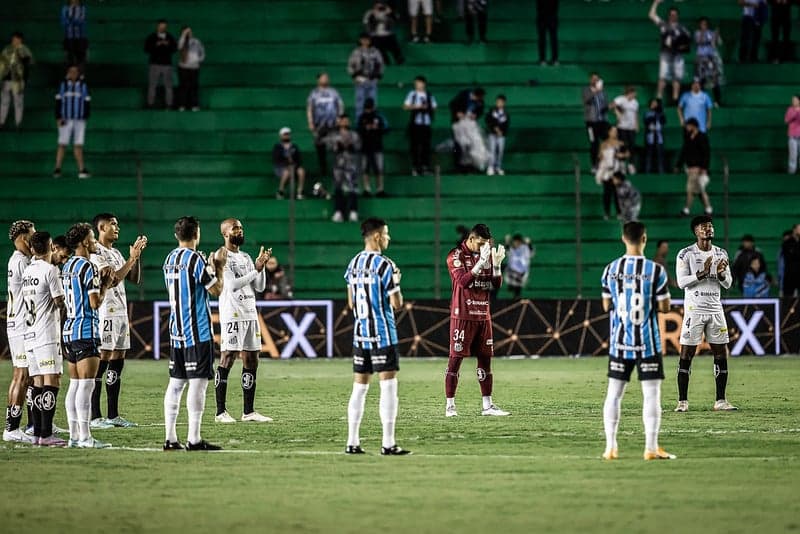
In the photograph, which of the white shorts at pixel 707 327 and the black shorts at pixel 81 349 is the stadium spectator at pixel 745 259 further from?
the black shorts at pixel 81 349

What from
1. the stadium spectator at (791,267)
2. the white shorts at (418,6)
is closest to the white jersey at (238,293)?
the stadium spectator at (791,267)

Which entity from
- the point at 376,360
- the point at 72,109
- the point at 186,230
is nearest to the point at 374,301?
the point at 376,360

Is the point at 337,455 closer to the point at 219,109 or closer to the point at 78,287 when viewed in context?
the point at 78,287

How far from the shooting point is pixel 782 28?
38.2 meters

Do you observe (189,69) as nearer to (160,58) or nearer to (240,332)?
(160,58)

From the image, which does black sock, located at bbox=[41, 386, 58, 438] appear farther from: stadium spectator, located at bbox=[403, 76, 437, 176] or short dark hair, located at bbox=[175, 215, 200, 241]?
stadium spectator, located at bbox=[403, 76, 437, 176]

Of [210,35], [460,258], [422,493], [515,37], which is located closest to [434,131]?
[515,37]

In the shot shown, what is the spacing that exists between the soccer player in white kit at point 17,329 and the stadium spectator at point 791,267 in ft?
61.8

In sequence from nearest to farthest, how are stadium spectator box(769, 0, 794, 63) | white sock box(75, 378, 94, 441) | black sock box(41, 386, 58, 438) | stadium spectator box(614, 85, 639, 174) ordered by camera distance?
1. white sock box(75, 378, 94, 441)
2. black sock box(41, 386, 58, 438)
3. stadium spectator box(614, 85, 639, 174)
4. stadium spectator box(769, 0, 794, 63)

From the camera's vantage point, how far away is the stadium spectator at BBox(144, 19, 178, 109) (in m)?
35.6

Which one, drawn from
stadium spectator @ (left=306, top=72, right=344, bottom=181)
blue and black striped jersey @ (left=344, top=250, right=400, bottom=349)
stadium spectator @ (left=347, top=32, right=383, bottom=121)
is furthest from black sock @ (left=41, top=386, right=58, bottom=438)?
stadium spectator @ (left=347, top=32, right=383, bottom=121)

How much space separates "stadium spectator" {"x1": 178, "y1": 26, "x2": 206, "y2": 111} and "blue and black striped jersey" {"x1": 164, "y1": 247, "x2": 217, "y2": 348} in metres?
22.2

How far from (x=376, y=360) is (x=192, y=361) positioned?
1780mm

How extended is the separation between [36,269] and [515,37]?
25.5 meters
